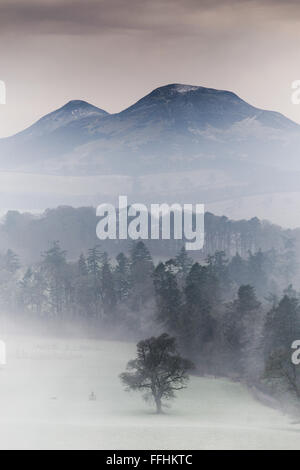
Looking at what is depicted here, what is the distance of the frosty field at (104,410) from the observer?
78.0ft

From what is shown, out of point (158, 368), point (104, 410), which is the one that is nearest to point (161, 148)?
point (104, 410)

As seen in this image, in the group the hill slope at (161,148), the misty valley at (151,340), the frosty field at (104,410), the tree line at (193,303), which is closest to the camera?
the frosty field at (104,410)

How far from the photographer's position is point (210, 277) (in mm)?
51156

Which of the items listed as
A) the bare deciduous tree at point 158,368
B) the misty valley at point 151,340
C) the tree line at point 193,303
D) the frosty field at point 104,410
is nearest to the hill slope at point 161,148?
the misty valley at point 151,340

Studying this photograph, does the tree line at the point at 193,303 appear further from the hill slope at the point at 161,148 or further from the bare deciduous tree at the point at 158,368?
the hill slope at the point at 161,148

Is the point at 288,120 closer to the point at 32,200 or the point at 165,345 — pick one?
the point at 32,200

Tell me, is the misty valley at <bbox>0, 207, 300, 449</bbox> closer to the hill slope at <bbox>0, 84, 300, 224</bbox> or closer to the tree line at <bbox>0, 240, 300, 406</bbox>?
the tree line at <bbox>0, 240, 300, 406</bbox>

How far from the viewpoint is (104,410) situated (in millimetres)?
33125

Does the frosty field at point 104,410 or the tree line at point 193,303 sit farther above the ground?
the tree line at point 193,303

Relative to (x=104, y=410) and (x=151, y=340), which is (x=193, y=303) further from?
(x=104, y=410)

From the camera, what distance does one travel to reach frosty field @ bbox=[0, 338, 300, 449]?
23781 mm

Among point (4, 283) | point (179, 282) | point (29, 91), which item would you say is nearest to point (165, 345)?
point (179, 282)

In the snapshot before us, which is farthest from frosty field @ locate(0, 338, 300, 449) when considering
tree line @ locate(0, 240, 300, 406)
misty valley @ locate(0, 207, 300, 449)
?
tree line @ locate(0, 240, 300, 406)
